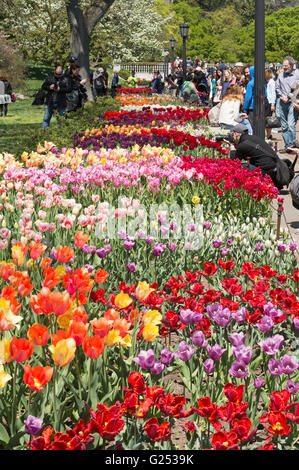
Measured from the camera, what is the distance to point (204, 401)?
2320 millimetres

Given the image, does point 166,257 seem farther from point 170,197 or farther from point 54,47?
point 54,47

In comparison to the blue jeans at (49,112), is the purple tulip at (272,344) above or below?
above

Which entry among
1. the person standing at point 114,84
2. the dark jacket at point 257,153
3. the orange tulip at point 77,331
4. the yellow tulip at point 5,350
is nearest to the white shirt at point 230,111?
the dark jacket at point 257,153

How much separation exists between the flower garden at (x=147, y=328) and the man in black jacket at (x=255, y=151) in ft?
5.47

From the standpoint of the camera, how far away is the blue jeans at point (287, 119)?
12.2m

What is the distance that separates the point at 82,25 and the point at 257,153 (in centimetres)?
1531

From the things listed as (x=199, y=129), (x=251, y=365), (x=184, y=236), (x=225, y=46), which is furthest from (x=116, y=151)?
(x=225, y=46)

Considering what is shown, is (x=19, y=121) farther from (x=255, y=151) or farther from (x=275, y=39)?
(x=275, y=39)

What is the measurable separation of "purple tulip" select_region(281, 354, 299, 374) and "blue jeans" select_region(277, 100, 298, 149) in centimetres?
994

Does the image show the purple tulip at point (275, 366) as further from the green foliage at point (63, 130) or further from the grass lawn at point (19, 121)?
the grass lawn at point (19, 121)

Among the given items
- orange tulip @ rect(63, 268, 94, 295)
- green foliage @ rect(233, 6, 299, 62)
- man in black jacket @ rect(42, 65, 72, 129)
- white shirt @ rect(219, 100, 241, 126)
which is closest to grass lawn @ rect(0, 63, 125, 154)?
man in black jacket @ rect(42, 65, 72, 129)

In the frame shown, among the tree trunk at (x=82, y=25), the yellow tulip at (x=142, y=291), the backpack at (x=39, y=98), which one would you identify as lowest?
the backpack at (x=39, y=98)
